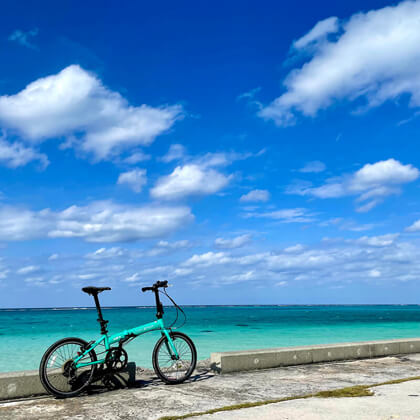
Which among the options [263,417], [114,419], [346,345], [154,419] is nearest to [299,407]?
[263,417]

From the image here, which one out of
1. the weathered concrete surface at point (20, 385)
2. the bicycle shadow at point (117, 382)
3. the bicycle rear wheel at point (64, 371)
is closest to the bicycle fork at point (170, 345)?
the bicycle shadow at point (117, 382)

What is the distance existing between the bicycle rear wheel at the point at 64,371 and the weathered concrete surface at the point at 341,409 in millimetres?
2199

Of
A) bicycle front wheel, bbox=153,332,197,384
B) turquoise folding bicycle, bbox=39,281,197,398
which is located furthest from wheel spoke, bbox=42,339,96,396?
bicycle front wheel, bbox=153,332,197,384

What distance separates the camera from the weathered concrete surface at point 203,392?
525cm

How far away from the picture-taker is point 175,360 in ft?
23.5

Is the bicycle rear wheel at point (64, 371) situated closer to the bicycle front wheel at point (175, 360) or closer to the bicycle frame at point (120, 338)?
the bicycle frame at point (120, 338)

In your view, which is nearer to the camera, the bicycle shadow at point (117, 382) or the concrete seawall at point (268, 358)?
the concrete seawall at point (268, 358)

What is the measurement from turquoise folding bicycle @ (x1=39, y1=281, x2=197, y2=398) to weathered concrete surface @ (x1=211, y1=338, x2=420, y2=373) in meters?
0.82

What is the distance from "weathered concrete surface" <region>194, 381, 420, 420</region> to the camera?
A: 4.74 m

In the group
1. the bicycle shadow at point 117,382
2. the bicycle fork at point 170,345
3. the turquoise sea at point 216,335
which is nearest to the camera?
the bicycle shadow at point 117,382

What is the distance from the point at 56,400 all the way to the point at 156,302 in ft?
6.74

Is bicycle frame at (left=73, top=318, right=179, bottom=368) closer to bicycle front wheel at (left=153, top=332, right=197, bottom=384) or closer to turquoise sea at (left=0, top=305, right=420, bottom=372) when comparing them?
bicycle front wheel at (left=153, top=332, right=197, bottom=384)

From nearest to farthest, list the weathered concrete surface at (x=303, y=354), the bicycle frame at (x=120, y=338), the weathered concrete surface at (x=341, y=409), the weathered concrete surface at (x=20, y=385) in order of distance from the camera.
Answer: the weathered concrete surface at (x=341, y=409) < the weathered concrete surface at (x=20, y=385) < the bicycle frame at (x=120, y=338) < the weathered concrete surface at (x=303, y=354)

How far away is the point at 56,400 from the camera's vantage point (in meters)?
5.93
